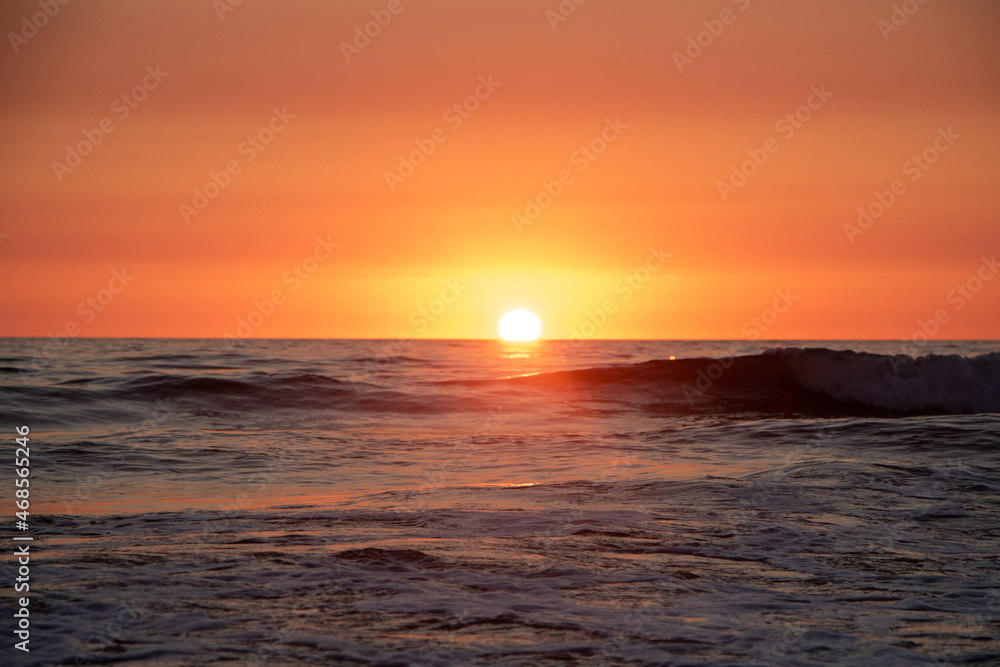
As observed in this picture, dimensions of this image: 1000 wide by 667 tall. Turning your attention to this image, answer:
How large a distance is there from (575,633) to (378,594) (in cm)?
154

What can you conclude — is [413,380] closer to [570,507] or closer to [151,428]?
[151,428]

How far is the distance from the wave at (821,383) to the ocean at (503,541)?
18.1ft

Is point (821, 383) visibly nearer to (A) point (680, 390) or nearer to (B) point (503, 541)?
(A) point (680, 390)

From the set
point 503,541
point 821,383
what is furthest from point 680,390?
point 503,541

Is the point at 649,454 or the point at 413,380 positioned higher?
the point at 413,380

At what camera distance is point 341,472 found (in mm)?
11945

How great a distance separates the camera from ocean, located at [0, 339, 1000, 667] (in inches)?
198

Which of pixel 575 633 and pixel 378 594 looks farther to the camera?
pixel 378 594

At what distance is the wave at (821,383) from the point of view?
74.5ft

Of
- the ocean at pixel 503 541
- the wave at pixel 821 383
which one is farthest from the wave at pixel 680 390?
the ocean at pixel 503 541

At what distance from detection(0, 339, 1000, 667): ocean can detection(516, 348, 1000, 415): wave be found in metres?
5.51

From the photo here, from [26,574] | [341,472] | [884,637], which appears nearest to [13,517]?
[26,574]

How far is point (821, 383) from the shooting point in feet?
80.6

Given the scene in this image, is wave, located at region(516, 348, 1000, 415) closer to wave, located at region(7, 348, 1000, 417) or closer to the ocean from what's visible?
wave, located at region(7, 348, 1000, 417)
